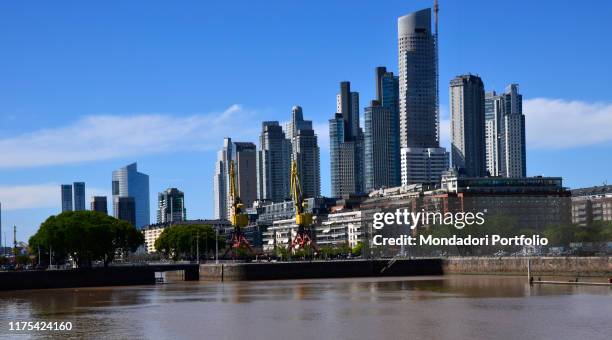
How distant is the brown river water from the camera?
79.4m

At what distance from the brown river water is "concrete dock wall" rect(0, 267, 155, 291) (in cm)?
1222

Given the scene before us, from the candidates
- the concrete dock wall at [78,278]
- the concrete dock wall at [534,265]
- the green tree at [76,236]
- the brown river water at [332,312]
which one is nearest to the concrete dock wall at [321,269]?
the concrete dock wall at [534,265]

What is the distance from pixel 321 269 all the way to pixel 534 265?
39656mm

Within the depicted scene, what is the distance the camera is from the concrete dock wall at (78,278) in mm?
151375

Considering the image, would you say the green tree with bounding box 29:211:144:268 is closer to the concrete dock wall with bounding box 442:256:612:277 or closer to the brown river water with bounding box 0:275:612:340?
the brown river water with bounding box 0:275:612:340

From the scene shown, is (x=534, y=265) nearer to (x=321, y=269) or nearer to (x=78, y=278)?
(x=321, y=269)

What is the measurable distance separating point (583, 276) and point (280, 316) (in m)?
59.5

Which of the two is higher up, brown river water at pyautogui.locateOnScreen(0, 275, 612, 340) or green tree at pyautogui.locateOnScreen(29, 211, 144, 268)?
green tree at pyautogui.locateOnScreen(29, 211, 144, 268)

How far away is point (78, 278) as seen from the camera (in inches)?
6275

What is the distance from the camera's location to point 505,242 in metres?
191

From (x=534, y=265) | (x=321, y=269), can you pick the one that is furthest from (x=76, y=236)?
(x=534, y=265)

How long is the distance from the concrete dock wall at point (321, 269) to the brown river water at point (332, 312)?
1356 inches

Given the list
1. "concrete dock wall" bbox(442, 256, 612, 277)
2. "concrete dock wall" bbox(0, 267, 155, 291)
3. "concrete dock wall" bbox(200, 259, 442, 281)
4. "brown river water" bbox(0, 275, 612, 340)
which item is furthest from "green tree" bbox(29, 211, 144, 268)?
"concrete dock wall" bbox(442, 256, 612, 277)

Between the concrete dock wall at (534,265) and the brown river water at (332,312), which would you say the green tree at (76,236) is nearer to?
the brown river water at (332,312)
